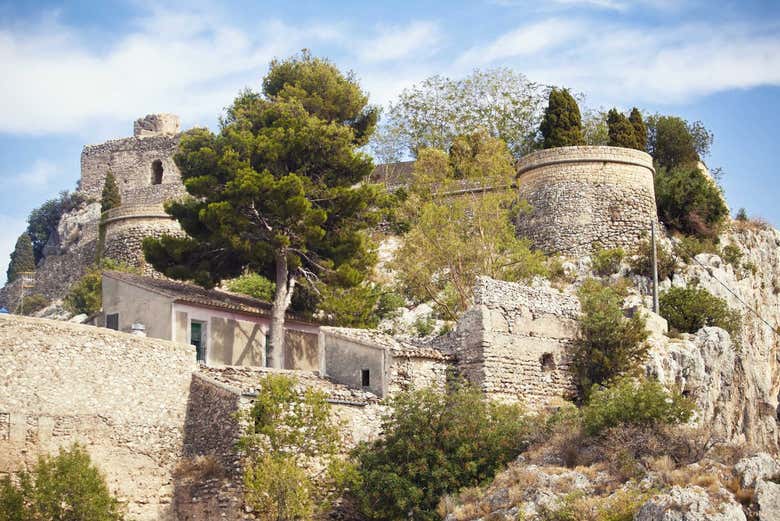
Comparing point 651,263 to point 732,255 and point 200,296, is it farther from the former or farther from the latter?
point 200,296

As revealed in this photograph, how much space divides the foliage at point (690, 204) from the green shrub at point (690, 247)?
1231 millimetres

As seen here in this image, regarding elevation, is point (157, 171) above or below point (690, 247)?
above

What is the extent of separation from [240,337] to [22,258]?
33121 mm

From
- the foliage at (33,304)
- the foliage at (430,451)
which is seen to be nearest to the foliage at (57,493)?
the foliage at (430,451)

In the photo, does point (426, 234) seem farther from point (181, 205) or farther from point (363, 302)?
point (181, 205)

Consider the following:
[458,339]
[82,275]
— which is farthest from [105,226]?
[458,339]

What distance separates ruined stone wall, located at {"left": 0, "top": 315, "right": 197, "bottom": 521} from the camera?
18.8m

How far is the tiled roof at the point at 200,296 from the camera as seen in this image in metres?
26.6

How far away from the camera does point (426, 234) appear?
1243 inches

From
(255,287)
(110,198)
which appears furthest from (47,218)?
(255,287)

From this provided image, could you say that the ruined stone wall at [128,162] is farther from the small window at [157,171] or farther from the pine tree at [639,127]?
the pine tree at [639,127]

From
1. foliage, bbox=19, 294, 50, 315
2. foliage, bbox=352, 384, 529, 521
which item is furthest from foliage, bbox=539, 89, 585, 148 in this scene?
foliage, bbox=352, 384, 529, 521

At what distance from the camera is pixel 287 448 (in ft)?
66.6

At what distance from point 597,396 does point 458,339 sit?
180 inches
